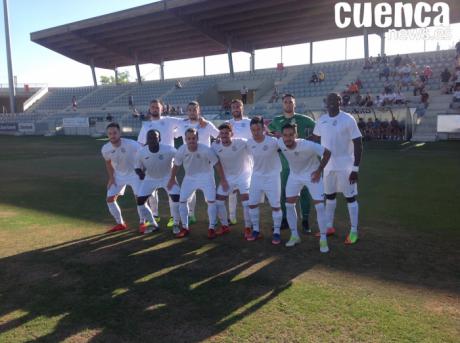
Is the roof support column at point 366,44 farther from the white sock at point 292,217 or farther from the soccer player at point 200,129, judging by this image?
the white sock at point 292,217

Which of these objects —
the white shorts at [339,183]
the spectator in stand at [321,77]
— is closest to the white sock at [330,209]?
the white shorts at [339,183]

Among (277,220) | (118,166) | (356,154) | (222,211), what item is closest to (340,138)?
(356,154)

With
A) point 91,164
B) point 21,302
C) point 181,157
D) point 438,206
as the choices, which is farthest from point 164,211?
point 91,164

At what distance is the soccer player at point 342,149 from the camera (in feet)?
19.5

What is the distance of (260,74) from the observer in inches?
1544

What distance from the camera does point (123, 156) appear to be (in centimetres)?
714

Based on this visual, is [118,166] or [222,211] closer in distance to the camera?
[222,211]

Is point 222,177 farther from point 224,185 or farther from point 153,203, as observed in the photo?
point 153,203

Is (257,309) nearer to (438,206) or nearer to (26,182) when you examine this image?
(438,206)

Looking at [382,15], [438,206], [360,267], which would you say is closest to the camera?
[360,267]

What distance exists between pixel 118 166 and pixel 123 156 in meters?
0.23

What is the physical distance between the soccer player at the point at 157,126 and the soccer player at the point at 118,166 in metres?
0.50

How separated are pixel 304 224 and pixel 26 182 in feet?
30.3

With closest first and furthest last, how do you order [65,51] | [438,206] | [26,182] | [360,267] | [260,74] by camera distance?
[360,267], [438,206], [26,182], [260,74], [65,51]
